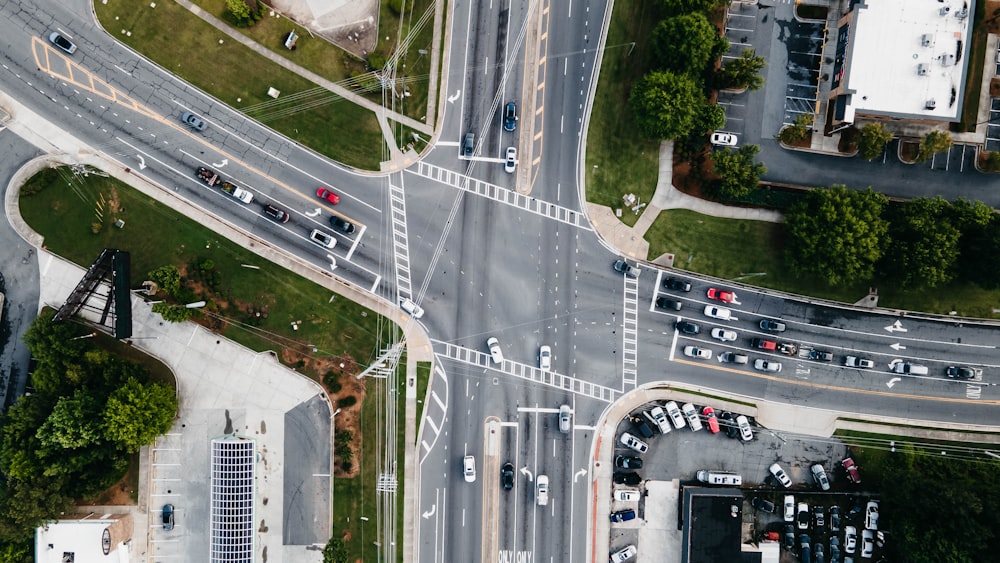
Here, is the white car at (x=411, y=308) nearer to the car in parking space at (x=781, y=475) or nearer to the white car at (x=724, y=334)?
the white car at (x=724, y=334)

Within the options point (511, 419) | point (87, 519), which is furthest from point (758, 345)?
point (87, 519)

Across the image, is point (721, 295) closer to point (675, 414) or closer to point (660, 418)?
point (675, 414)

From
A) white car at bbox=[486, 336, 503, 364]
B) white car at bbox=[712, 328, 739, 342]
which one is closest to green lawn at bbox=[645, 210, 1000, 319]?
white car at bbox=[712, 328, 739, 342]

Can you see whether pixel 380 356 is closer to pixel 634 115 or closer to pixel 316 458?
pixel 316 458

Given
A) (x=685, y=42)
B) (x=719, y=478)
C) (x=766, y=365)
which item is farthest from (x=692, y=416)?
(x=685, y=42)

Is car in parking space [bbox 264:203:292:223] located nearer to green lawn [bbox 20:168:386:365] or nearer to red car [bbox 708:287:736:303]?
green lawn [bbox 20:168:386:365]

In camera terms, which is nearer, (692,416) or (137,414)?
(137,414)
